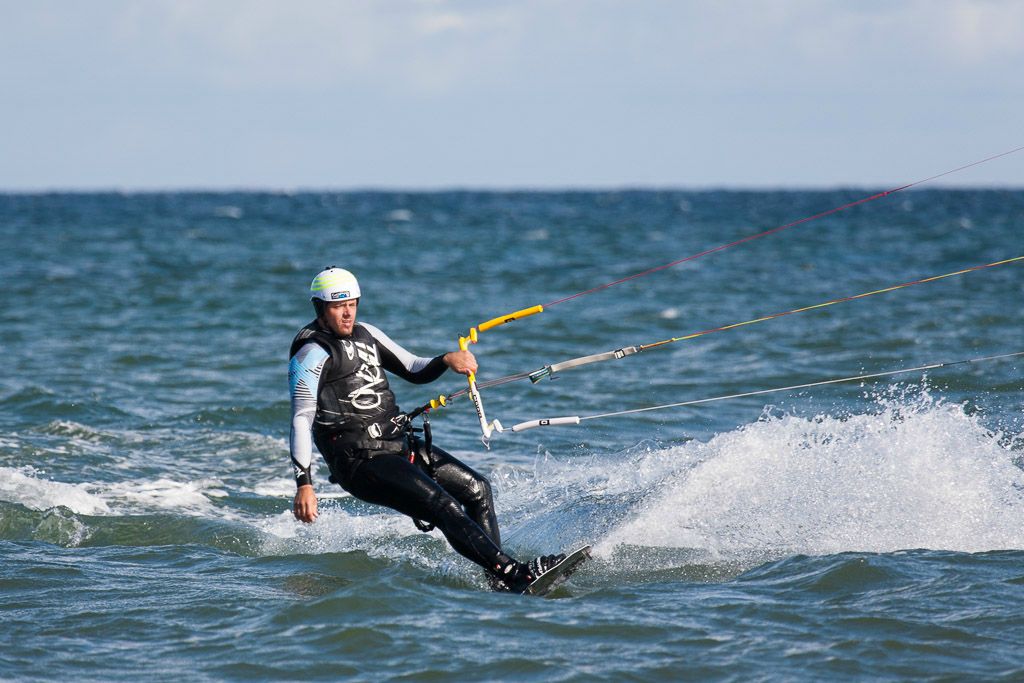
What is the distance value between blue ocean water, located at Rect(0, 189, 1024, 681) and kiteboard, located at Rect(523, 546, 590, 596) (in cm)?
15

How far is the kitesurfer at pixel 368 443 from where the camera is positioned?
680 cm

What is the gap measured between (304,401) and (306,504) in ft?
1.91

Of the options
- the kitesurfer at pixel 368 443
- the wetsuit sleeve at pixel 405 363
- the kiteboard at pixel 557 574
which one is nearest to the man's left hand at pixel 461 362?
the kitesurfer at pixel 368 443

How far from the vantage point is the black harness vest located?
6992mm

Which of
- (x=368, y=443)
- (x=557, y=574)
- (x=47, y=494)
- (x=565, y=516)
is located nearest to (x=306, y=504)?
(x=368, y=443)

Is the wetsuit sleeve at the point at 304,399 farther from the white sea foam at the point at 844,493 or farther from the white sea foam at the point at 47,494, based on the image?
the white sea foam at the point at 47,494

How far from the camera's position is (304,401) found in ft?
22.4

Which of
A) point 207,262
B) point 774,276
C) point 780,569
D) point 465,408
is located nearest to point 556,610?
point 780,569

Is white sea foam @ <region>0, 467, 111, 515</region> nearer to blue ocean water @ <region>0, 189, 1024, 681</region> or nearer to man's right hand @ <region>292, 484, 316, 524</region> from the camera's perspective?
blue ocean water @ <region>0, 189, 1024, 681</region>

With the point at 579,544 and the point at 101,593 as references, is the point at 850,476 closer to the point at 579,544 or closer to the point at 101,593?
the point at 579,544

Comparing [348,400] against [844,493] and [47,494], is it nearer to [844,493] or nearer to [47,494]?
[844,493]

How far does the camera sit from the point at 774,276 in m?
27.1

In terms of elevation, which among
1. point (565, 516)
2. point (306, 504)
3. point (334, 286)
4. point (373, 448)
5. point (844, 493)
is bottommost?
point (565, 516)

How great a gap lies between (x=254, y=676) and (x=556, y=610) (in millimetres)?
1607
